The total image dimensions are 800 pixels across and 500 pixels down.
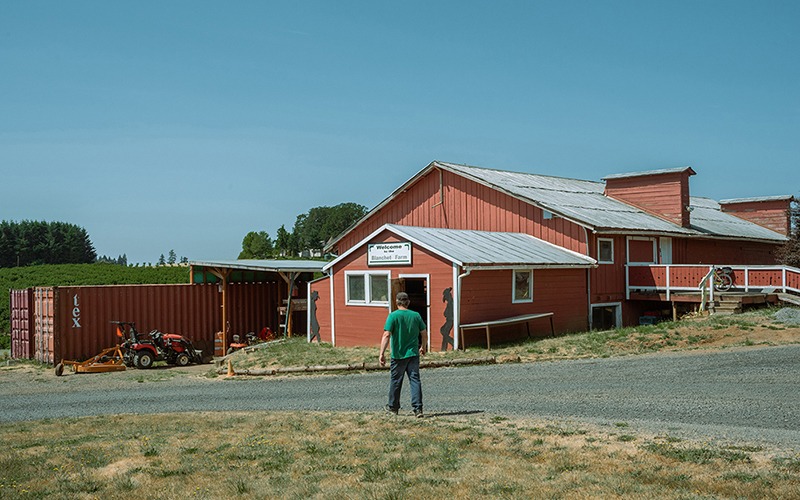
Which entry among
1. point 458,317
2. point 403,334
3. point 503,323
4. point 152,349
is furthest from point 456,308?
point 403,334

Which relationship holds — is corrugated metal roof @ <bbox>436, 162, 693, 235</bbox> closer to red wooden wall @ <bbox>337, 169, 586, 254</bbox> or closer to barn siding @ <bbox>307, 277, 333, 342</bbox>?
red wooden wall @ <bbox>337, 169, 586, 254</bbox>

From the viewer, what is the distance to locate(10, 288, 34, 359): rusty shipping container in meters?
25.0

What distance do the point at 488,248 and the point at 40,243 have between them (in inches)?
3756

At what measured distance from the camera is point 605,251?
2662 centimetres

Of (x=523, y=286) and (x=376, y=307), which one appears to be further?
(x=523, y=286)

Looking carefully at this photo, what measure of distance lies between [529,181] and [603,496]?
1051 inches

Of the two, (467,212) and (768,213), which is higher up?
(768,213)

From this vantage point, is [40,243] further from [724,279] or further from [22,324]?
[724,279]

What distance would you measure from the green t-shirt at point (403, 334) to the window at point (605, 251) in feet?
54.4

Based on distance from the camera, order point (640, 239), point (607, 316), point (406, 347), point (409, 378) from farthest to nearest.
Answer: point (640, 239)
point (607, 316)
point (406, 347)
point (409, 378)

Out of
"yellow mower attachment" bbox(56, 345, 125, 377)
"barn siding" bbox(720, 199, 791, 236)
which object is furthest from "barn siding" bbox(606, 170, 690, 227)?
"yellow mower attachment" bbox(56, 345, 125, 377)

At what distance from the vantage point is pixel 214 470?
8055mm

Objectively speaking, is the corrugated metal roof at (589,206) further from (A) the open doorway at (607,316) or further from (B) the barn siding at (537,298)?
(A) the open doorway at (607,316)

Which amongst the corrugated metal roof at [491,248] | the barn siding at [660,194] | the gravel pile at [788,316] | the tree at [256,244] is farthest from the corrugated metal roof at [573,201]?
the tree at [256,244]
